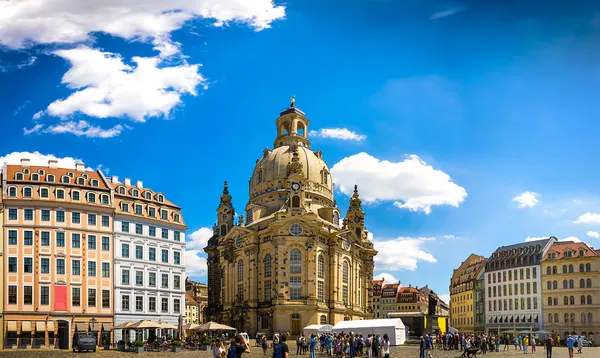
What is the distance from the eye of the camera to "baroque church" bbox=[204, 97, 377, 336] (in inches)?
4178

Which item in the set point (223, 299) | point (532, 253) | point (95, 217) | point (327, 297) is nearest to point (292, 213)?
point (327, 297)

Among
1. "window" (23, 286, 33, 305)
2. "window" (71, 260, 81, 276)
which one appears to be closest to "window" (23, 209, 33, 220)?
"window" (71, 260, 81, 276)

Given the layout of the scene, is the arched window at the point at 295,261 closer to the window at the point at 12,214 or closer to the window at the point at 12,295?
the window at the point at 12,295

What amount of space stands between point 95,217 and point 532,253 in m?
78.7

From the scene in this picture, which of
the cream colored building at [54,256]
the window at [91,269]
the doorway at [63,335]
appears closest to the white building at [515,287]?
the cream colored building at [54,256]

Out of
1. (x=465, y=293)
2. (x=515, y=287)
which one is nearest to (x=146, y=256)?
(x=515, y=287)

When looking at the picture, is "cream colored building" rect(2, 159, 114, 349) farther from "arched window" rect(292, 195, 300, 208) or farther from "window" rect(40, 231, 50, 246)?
"arched window" rect(292, 195, 300, 208)

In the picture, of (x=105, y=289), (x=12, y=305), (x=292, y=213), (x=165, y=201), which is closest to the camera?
(x=12, y=305)

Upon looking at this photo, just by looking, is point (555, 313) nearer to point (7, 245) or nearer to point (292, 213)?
point (292, 213)

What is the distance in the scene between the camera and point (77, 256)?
74438 millimetres

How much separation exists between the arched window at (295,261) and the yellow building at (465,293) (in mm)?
49444

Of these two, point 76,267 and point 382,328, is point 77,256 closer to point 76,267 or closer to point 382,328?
point 76,267

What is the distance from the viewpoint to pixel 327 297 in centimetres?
10988

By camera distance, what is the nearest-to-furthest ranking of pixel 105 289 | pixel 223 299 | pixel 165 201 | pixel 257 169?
pixel 105 289 → pixel 165 201 → pixel 223 299 → pixel 257 169
